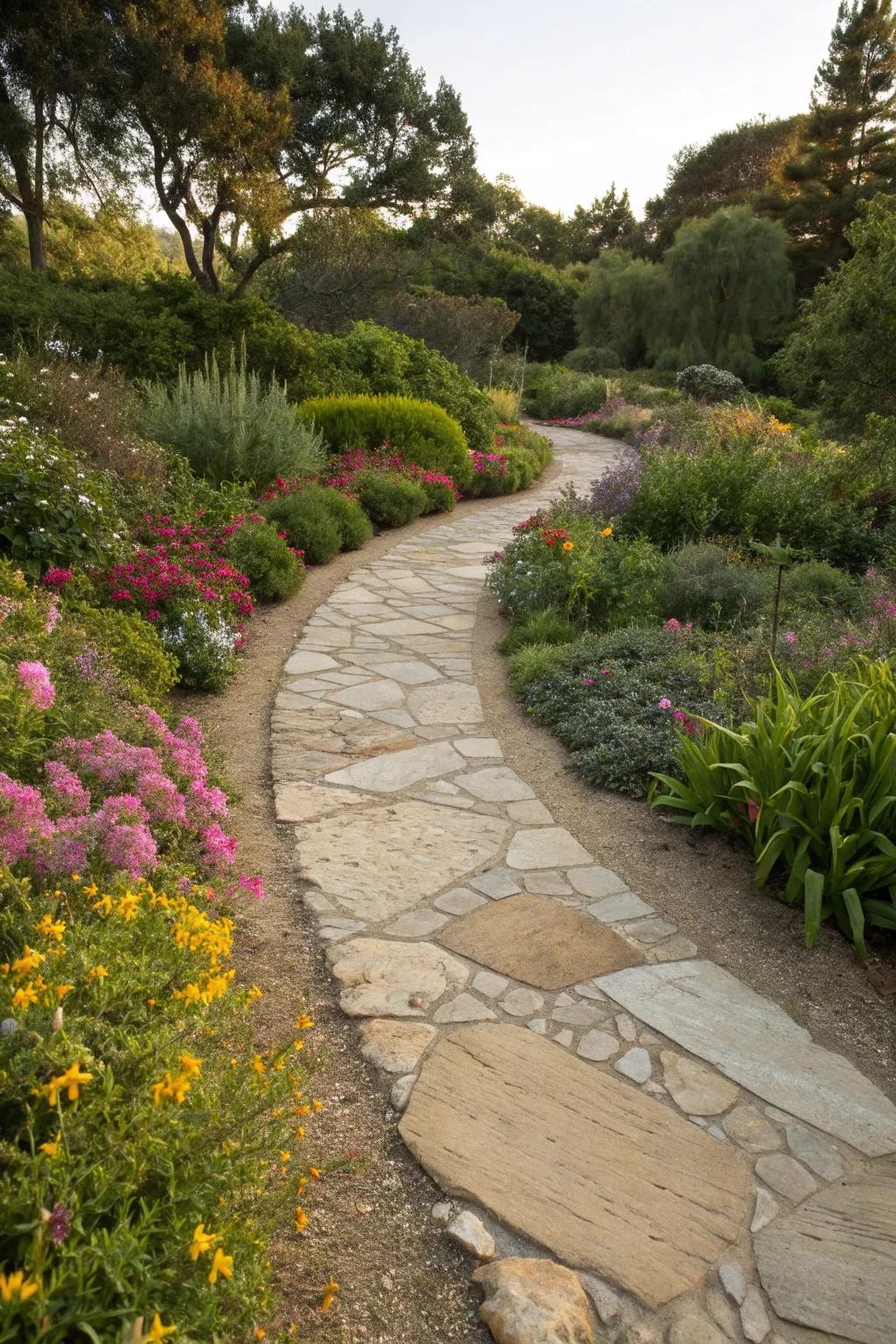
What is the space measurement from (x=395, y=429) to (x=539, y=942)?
900 cm

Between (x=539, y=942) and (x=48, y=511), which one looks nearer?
(x=539, y=942)

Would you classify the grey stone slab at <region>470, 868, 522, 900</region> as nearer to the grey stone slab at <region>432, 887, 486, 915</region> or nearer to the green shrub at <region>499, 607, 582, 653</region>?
Result: the grey stone slab at <region>432, 887, 486, 915</region>

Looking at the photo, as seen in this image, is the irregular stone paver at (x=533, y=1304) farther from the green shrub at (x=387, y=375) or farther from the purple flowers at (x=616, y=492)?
the green shrub at (x=387, y=375)

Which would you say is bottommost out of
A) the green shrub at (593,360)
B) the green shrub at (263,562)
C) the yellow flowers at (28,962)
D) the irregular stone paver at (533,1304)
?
the irregular stone paver at (533,1304)

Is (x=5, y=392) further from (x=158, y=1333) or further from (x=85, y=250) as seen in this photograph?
(x=85, y=250)

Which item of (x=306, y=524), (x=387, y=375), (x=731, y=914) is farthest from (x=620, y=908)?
(x=387, y=375)

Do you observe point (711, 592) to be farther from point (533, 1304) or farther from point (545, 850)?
point (533, 1304)

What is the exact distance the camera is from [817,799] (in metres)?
3.00

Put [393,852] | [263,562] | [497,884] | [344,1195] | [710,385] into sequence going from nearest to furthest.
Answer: [344,1195] → [497,884] → [393,852] → [263,562] → [710,385]

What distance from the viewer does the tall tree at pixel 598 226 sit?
Result: 4228 centimetres

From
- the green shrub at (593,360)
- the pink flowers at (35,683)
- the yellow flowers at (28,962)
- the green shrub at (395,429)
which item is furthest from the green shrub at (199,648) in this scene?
the green shrub at (593,360)

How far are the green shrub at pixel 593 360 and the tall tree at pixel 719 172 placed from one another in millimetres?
9589

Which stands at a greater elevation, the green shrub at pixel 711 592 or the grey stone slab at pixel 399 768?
the green shrub at pixel 711 592

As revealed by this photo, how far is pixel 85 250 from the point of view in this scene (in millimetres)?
20359
